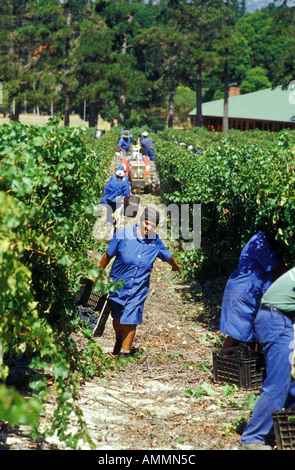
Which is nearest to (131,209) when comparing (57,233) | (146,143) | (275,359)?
(146,143)

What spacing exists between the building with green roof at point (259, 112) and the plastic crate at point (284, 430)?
46164mm

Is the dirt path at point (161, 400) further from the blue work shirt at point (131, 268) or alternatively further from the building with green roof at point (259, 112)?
the building with green roof at point (259, 112)

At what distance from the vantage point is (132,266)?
6.92 m

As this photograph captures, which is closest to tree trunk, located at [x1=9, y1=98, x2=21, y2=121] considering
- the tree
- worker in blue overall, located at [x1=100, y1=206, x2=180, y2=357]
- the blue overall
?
the tree

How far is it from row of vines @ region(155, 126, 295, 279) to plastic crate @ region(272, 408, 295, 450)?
2.30 meters

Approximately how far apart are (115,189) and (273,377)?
945 cm

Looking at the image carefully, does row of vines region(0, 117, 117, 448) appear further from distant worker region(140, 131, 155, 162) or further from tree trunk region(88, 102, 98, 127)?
tree trunk region(88, 102, 98, 127)

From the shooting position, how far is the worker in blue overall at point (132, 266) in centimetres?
693

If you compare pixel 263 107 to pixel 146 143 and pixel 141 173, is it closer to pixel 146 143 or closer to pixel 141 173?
pixel 146 143

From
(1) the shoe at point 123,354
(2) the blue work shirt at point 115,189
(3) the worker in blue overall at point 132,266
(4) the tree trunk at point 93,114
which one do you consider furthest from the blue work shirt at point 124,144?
(4) the tree trunk at point 93,114

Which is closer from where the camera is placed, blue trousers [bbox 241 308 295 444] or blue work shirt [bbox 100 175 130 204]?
blue trousers [bbox 241 308 295 444]

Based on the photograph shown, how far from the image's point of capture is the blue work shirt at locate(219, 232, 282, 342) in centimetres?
640

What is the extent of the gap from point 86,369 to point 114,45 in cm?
5696
